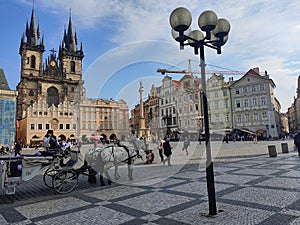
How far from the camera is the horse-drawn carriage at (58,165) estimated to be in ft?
20.3

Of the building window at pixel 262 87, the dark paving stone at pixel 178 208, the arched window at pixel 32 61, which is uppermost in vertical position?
the arched window at pixel 32 61

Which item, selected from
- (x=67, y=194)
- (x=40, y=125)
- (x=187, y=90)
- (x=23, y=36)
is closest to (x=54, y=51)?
(x=23, y=36)

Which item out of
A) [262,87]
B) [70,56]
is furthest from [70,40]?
[262,87]

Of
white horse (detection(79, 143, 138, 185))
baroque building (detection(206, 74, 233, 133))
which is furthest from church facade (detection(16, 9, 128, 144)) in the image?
white horse (detection(79, 143, 138, 185))

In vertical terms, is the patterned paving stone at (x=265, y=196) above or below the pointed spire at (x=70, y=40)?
below

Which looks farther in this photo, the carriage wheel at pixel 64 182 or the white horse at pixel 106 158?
the white horse at pixel 106 158

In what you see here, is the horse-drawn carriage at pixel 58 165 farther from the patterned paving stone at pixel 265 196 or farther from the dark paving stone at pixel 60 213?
the patterned paving stone at pixel 265 196

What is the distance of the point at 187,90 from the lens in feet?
123

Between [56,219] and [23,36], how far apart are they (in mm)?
81512

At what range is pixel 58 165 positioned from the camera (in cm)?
729

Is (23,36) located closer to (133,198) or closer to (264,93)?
(264,93)

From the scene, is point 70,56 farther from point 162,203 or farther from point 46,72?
point 162,203

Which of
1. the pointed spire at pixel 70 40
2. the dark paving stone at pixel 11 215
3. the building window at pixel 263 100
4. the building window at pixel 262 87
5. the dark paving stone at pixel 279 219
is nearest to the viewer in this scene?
the dark paving stone at pixel 279 219

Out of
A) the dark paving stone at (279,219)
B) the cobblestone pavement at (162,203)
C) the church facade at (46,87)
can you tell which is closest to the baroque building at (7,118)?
the church facade at (46,87)
